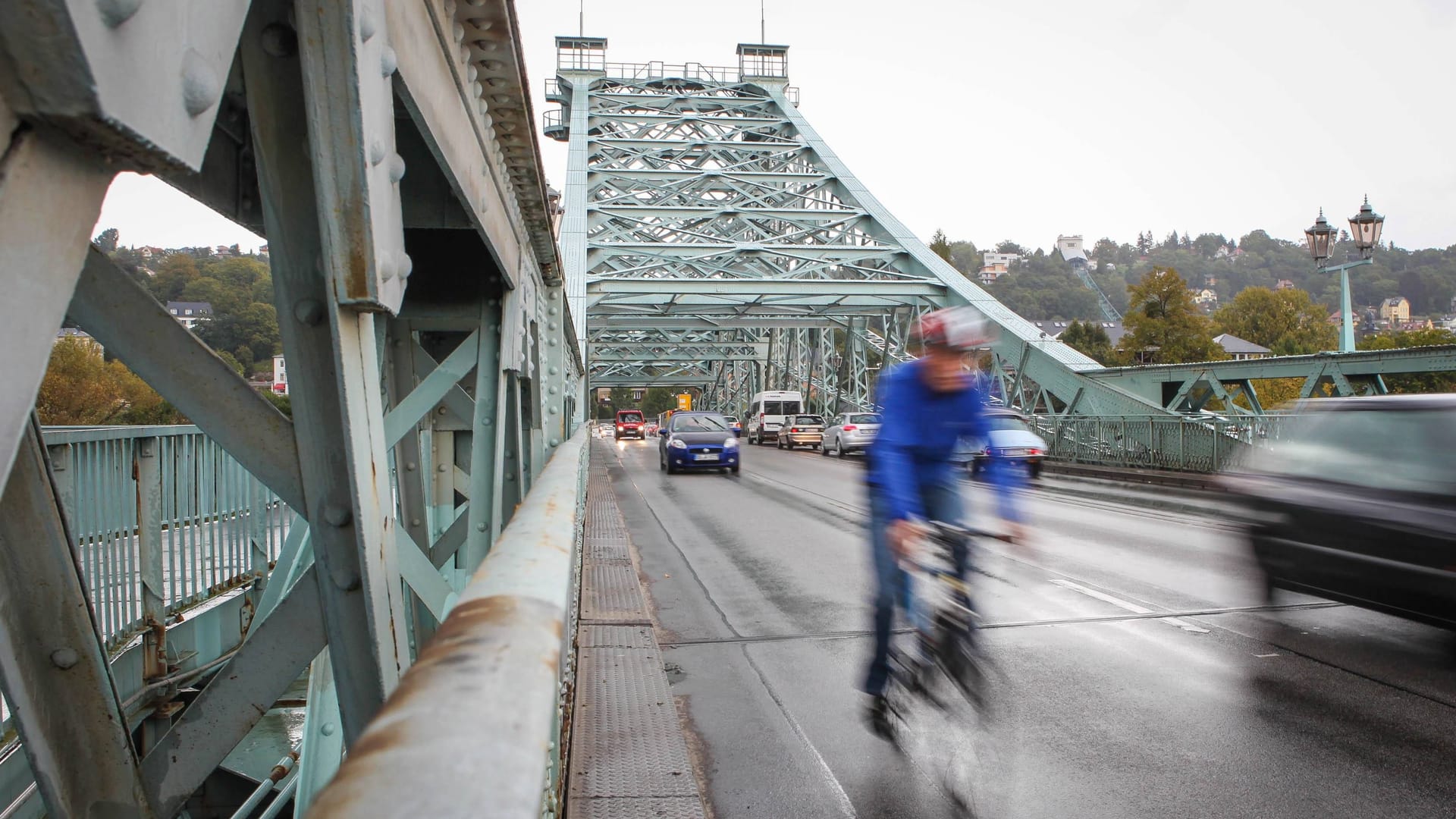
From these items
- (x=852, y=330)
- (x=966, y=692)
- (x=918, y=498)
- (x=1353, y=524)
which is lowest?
(x=966, y=692)

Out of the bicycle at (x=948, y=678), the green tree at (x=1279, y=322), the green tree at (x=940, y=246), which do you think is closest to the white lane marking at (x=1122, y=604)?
the bicycle at (x=948, y=678)

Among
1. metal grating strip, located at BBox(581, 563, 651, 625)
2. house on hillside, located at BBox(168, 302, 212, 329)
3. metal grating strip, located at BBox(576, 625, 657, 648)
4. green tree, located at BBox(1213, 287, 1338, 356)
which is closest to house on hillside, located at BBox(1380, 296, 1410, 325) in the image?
green tree, located at BBox(1213, 287, 1338, 356)

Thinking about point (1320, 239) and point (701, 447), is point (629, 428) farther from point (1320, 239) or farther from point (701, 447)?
point (1320, 239)

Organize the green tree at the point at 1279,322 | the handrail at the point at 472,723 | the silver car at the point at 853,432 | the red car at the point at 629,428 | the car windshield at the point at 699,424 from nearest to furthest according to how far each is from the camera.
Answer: the handrail at the point at 472,723 → the car windshield at the point at 699,424 → the silver car at the point at 853,432 → the red car at the point at 629,428 → the green tree at the point at 1279,322

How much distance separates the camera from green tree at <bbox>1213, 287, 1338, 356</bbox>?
8056cm

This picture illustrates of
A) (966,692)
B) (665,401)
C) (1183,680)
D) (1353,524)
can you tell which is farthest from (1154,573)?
(665,401)

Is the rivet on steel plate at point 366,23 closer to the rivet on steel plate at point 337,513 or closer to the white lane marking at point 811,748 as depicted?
the rivet on steel plate at point 337,513

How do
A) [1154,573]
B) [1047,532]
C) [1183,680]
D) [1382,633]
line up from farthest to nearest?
1. [1047,532]
2. [1154,573]
3. [1382,633]
4. [1183,680]

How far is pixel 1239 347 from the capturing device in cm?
7950

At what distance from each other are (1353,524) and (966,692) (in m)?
3.24

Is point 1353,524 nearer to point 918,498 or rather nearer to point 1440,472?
point 1440,472

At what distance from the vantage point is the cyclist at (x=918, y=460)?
4.07 meters

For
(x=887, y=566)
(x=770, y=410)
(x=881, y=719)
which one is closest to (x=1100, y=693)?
(x=881, y=719)

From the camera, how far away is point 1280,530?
6.15m
